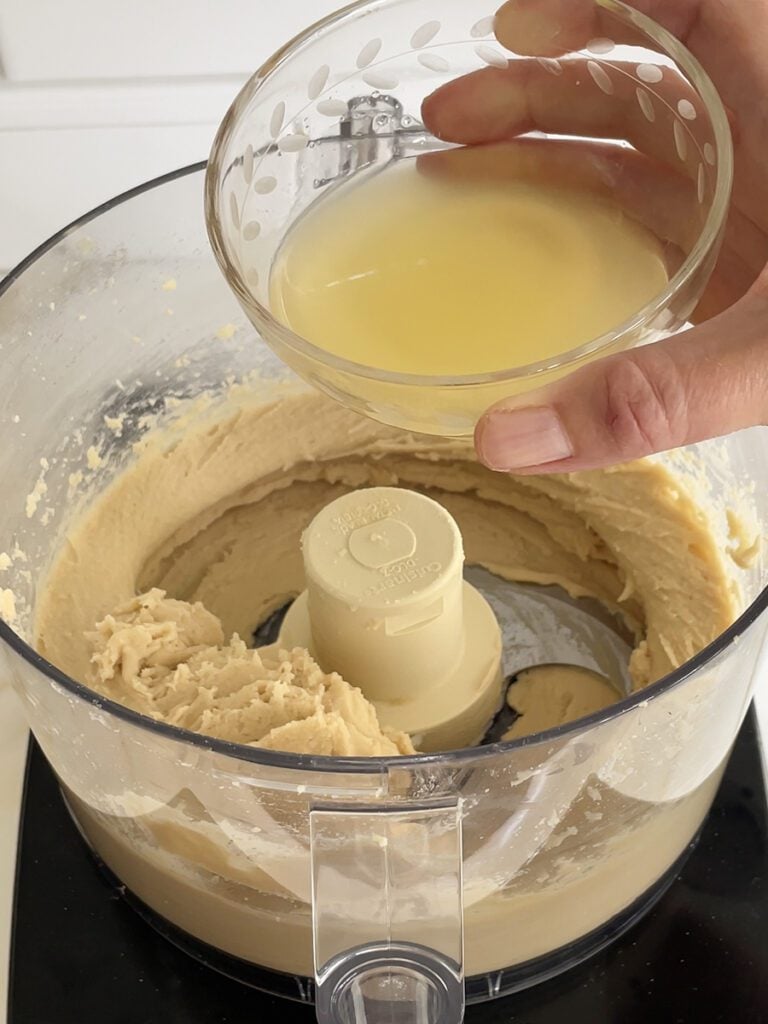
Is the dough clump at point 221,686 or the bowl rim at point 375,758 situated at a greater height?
the bowl rim at point 375,758

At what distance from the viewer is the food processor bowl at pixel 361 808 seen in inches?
23.3

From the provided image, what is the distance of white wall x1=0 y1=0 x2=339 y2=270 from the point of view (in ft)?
3.28

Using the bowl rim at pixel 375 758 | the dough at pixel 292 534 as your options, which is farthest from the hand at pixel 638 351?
the dough at pixel 292 534

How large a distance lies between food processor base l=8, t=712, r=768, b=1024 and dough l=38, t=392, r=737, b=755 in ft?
0.46

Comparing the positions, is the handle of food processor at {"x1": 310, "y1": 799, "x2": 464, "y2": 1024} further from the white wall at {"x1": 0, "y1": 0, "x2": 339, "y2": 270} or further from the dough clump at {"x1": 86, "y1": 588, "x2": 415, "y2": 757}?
the white wall at {"x1": 0, "y1": 0, "x2": 339, "y2": 270}

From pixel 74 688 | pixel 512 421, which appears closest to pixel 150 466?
pixel 74 688

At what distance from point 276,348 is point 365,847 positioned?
0.25 meters

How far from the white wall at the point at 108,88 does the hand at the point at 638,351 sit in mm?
303

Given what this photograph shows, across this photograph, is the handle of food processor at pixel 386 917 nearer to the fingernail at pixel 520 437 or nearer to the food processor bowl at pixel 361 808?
the food processor bowl at pixel 361 808

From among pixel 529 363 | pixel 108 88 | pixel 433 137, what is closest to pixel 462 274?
pixel 529 363

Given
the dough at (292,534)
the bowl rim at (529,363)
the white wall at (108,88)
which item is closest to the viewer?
the bowl rim at (529,363)

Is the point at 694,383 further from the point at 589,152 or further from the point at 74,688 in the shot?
the point at 74,688

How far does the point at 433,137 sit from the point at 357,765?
17.1 inches

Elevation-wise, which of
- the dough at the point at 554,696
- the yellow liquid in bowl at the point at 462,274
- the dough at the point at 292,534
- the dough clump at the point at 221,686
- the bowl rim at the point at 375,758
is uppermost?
the yellow liquid in bowl at the point at 462,274
